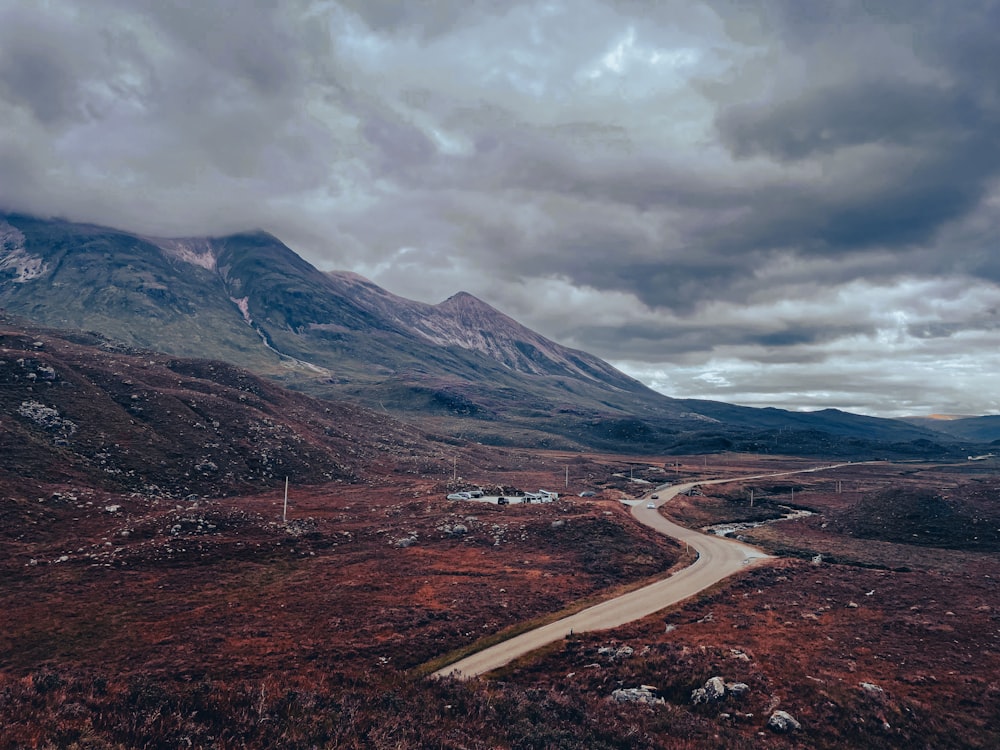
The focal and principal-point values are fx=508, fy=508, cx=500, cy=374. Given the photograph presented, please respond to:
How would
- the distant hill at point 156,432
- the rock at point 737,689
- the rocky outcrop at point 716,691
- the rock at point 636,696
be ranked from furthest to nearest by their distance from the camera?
the distant hill at point 156,432 → the rock at point 737,689 → the rocky outcrop at point 716,691 → the rock at point 636,696

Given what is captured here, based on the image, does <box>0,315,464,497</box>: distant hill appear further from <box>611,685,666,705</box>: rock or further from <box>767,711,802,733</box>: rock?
<box>767,711,802,733</box>: rock

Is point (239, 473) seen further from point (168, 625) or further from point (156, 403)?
point (168, 625)

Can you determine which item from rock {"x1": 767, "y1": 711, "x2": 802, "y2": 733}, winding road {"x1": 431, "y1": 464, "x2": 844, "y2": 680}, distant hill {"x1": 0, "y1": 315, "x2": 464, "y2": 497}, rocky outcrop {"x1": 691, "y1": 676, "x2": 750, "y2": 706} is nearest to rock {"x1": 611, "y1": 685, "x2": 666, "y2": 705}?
rocky outcrop {"x1": 691, "y1": 676, "x2": 750, "y2": 706}

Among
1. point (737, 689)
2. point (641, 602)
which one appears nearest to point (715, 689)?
point (737, 689)

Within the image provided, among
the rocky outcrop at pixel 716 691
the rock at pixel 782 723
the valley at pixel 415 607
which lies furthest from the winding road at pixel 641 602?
the rock at pixel 782 723

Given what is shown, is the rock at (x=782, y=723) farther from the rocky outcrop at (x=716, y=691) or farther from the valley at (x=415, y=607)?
the rocky outcrop at (x=716, y=691)
